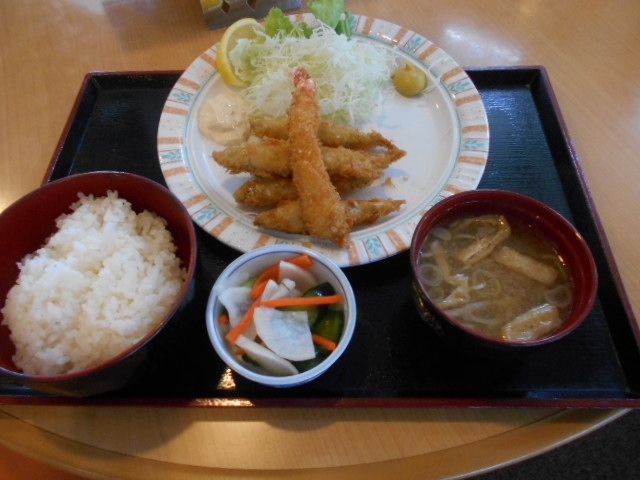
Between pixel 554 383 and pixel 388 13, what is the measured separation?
6.21 feet

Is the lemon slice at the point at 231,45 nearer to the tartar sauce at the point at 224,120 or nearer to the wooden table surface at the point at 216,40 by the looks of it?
the tartar sauce at the point at 224,120

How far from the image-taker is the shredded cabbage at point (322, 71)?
1922 millimetres

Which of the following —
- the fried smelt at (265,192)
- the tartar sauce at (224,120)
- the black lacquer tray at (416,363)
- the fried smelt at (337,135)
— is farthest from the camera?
the tartar sauce at (224,120)

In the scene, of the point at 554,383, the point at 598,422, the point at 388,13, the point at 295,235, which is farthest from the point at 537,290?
the point at 388,13

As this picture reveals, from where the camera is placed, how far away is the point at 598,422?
119 cm

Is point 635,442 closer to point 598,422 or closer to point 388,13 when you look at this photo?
point 598,422

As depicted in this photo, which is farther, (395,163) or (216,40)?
(216,40)

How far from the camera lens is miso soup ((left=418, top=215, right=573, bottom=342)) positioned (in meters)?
1.20

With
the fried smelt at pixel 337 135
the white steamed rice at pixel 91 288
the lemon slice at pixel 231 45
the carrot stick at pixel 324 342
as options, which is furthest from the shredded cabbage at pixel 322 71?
the carrot stick at pixel 324 342

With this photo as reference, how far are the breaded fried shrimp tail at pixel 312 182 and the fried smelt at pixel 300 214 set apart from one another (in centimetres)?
3

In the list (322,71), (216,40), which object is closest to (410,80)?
(322,71)

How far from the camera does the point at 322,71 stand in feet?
6.59

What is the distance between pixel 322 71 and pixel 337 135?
448 mm

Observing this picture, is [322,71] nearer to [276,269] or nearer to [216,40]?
[216,40]
